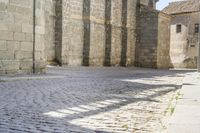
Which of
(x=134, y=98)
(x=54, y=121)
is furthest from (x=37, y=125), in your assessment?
(x=134, y=98)

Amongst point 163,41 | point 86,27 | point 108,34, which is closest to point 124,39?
point 108,34

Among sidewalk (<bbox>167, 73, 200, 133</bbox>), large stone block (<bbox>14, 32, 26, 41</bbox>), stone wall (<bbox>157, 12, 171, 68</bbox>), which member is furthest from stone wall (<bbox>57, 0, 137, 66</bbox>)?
sidewalk (<bbox>167, 73, 200, 133</bbox>)

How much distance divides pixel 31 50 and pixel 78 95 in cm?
554

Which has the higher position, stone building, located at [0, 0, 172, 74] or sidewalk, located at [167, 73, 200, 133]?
stone building, located at [0, 0, 172, 74]

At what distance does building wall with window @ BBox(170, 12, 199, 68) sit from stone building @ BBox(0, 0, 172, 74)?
18.3 meters

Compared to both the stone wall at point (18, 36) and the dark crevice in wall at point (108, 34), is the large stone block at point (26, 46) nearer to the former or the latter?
the stone wall at point (18, 36)

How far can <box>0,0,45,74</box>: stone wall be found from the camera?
38.3 feet

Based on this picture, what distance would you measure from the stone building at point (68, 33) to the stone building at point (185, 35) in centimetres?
1829

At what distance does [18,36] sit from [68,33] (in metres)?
8.70

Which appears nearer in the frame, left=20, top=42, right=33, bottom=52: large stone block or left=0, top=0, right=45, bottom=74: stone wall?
left=0, top=0, right=45, bottom=74: stone wall

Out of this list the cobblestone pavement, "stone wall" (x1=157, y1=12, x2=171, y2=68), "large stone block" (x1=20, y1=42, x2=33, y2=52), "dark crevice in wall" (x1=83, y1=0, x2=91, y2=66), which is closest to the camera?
the cobblestone pavement

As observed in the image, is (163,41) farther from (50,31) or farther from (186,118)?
(186,118)

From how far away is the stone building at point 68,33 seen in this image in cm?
1205

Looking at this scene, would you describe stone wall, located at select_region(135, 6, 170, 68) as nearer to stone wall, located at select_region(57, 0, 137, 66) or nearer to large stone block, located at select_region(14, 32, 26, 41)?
stone wall, located at select_region(57, 0, 137, 66)
